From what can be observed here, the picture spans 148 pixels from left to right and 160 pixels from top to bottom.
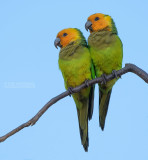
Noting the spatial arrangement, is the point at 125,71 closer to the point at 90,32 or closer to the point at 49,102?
the point at 49,102

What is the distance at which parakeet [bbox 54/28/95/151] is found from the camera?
294 centimetres

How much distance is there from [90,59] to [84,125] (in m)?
0.81

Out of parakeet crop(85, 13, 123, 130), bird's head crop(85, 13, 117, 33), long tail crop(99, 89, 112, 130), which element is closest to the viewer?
parakeet crop(85, 13, 123, 130)

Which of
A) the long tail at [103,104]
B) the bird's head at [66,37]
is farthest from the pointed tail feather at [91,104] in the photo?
the bird's head at [66,37]

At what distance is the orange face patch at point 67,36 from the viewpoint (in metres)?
3.20

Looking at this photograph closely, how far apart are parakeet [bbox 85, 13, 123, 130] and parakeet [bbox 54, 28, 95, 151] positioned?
0.10 meters

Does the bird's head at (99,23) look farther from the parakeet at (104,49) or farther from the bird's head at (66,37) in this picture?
the bird's head at (66,37)

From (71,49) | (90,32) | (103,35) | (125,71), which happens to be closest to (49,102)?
(125,71)

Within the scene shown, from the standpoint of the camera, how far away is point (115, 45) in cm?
298

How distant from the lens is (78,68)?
9.62 ft

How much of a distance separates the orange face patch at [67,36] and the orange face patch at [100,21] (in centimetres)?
25

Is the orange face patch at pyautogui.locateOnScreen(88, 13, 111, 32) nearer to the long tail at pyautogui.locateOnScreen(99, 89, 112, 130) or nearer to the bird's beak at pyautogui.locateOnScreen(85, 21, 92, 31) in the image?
the bird's beak at pyautogui.locateOnScreen(85, 21, 92, 31)

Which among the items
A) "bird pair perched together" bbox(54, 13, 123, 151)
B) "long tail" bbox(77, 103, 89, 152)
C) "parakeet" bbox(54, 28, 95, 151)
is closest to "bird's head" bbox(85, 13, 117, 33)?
"bird pair perched together" bbox(54, 13, 123, 151)

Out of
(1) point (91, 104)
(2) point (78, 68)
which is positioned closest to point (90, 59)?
(2) point (78, 68)
